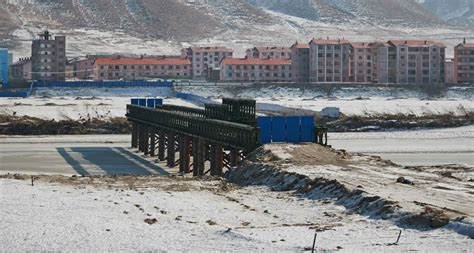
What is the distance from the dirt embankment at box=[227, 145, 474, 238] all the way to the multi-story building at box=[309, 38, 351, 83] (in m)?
115

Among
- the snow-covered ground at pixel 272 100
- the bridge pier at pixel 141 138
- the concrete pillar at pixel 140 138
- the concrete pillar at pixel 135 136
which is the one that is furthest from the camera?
the snow-covered ground at pixel 272 100

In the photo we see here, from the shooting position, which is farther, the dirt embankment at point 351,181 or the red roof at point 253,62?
the red roof at point 253,62

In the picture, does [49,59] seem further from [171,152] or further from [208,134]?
[208,134]

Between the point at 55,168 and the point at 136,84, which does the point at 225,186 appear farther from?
the point at 136,84

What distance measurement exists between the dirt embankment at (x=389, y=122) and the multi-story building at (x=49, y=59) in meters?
86.7

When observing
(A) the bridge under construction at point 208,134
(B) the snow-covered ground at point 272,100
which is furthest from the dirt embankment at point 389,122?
(A) the bridge under construction at point 208,134

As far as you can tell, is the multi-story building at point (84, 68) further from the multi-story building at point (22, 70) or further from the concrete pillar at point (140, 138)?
the concrete pillar at point (140, 138)

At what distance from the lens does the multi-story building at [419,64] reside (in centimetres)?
14425

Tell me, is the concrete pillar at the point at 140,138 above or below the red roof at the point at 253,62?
below

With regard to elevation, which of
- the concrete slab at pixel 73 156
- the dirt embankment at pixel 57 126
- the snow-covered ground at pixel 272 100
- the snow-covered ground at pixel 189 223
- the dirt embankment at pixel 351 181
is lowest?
the concrete slab at pixel 73 156

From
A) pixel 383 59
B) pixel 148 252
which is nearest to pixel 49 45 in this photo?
pixel 383 59

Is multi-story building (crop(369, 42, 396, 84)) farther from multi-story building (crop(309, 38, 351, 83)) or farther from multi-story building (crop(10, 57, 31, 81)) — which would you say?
multi-story building (crop(10, 57, 31, 81))

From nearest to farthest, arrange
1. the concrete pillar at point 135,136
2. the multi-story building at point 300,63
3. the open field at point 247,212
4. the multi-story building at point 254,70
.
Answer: the open field at point 247,212 < the concrete pillar at point 135,136 < the multi-story building at point 254,70 < the multi-story building at point 300,63

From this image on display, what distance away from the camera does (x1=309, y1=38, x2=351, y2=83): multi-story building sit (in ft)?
492
